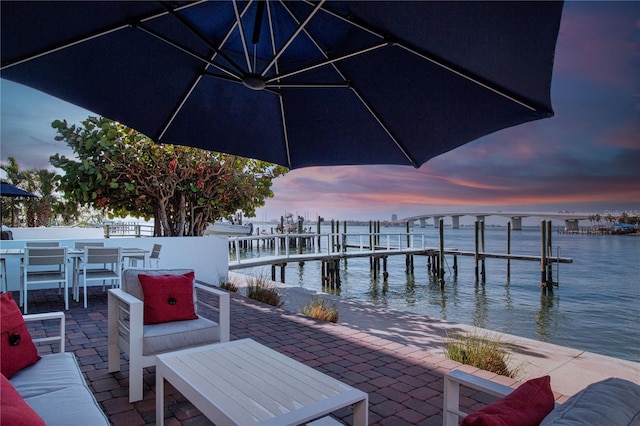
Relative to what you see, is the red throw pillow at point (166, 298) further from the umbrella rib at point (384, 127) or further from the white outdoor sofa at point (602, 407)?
the white outdoor sofa at point (602, 407)

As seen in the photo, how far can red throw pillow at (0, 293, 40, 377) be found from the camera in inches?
77.3

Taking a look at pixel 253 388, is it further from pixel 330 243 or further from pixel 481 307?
pixel 330 243

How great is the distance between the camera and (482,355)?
11.1ft

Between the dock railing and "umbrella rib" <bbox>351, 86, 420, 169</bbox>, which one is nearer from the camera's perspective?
"umbrella rib" <bbox>351, 86, 420, 169</bbox>

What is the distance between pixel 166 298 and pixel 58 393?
132 cm

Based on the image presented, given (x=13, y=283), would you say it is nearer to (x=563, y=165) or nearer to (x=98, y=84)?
(x=98, y=84)

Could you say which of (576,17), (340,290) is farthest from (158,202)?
(576,17)

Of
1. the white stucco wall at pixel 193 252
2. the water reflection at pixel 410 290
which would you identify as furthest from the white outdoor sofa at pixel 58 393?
the water reflection at pixel 410 290

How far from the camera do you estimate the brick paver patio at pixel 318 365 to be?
98.3 inches

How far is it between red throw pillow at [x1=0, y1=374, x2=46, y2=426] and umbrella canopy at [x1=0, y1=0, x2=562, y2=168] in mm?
1894

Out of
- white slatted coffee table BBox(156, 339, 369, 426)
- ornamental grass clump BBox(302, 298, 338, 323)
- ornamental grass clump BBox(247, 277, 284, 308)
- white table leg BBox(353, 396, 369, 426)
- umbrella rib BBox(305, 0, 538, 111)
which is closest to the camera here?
white slatted coffee table BBox(156, 339, 369, 426)

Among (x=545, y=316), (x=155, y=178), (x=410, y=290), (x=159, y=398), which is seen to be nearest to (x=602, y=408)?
(x=159, y=398)

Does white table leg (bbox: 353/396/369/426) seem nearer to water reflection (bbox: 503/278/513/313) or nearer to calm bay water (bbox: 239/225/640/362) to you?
calm bay water (bbox: 239/225/640/362)

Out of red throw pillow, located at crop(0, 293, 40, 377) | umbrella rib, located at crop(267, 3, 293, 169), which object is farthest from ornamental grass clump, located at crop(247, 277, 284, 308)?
red throw pillow, located at crop(0, 293, 40, 377)
